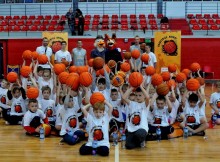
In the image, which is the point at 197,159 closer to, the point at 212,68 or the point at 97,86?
the point at 97,86

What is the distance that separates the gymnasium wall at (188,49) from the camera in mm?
16953

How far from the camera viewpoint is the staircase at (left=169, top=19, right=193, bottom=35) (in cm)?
1920

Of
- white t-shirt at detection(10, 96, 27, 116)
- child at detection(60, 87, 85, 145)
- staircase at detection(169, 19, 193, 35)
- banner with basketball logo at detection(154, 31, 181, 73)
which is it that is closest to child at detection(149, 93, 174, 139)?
child at detection(60, 87, 85, 145)

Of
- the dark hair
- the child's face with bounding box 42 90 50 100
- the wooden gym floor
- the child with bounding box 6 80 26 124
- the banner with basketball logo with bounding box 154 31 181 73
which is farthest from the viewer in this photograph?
the banner with basketball logo with bounding box 154 31 181 73

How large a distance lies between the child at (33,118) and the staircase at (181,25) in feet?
39.2

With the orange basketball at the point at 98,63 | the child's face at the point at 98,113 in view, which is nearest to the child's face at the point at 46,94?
the orange basketball at the point at 98,63

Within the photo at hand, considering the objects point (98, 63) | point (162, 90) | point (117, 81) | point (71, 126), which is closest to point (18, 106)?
point (71, 126)

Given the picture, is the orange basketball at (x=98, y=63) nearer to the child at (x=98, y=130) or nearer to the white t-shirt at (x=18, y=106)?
the child at (x=98, y=130)

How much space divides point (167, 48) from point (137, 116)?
8484 mm

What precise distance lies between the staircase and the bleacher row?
0.22 m

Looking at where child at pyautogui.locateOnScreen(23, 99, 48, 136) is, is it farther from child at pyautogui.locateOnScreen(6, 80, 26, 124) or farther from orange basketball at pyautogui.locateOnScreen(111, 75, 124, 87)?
orange basketball at pyautogui.locateOnScreen(111, 75, 124, 87)

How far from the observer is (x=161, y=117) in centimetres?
798

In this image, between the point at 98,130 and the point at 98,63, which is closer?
the point at 98,130

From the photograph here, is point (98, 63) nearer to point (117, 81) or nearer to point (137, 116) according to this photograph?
point (117, 81)
